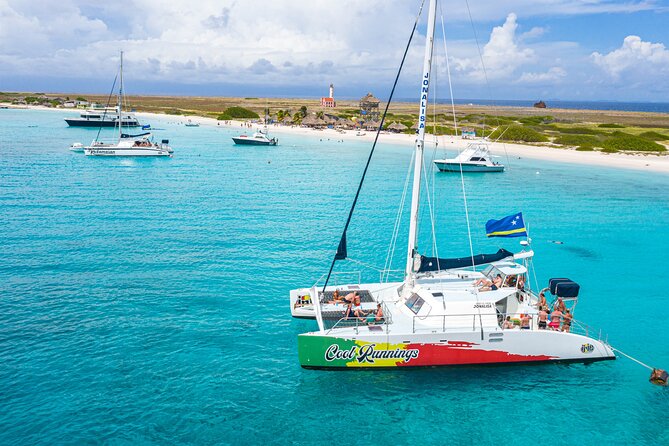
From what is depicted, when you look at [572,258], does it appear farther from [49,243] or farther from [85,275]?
[49,243]

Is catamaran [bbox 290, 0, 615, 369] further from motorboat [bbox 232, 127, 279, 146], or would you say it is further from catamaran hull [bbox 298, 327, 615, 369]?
motorboat [bbox 232, 127, 279, 146]

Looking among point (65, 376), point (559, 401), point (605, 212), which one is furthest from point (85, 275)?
point (605, 212)

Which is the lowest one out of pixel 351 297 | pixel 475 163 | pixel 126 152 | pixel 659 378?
pixel 659 378

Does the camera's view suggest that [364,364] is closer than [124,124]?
Yes

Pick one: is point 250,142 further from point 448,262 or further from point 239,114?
point 448,262

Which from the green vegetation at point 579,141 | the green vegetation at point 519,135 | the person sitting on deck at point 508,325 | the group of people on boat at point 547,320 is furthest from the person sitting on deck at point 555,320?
the green vegetation at point 519,135

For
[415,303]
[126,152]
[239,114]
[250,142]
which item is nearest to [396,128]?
[250,142]
